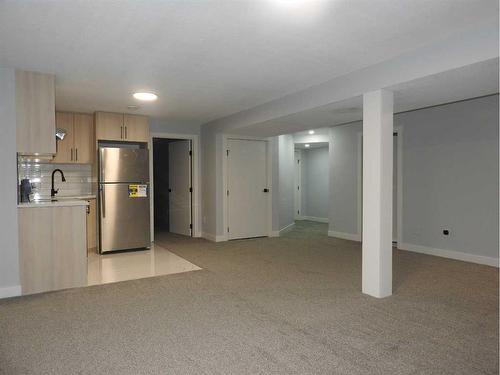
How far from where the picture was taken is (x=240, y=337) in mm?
2543

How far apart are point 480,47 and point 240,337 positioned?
272 centimetres

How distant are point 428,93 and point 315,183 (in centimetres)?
624

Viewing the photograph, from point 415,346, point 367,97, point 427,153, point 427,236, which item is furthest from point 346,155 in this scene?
point 415,346

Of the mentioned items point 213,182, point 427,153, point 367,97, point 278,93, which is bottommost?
point 213,182

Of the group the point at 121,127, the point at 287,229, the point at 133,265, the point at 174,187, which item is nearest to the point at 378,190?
the point at 133,265

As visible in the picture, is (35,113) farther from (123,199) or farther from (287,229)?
(287,229)

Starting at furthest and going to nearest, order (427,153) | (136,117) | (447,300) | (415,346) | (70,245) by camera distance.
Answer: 1. (136,117)
2. (427,153)
3. (70,245)
4. (447,300)
5. (415,346)

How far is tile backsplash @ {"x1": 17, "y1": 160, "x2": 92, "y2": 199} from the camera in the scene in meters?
5.47

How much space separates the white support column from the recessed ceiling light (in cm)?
263

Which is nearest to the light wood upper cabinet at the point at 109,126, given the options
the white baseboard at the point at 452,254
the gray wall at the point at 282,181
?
the gray wall at the point at 282,181

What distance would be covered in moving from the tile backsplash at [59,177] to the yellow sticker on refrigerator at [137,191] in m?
0.87

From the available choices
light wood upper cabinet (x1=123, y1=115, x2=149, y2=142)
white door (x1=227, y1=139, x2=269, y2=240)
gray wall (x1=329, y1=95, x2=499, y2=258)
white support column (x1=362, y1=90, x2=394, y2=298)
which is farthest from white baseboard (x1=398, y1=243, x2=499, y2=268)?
light wood upper cabinet (x1=123, y1=115, x2=149, y2=142)

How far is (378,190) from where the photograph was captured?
3320mm

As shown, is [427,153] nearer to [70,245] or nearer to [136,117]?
[136,117]
